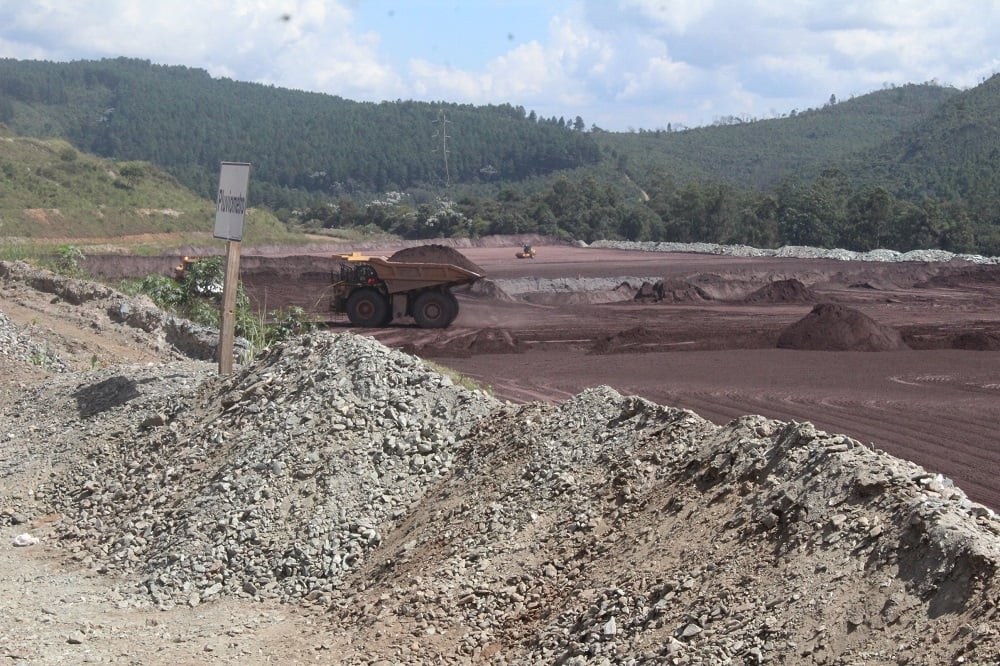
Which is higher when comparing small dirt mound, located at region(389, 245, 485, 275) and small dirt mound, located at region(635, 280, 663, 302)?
small dirt mound, located at region(389, 245, 485, 275)

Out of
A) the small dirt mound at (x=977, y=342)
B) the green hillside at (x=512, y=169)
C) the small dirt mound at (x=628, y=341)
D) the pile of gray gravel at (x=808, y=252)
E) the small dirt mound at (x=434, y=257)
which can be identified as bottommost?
the small dirt mound at (x=628, y=341)

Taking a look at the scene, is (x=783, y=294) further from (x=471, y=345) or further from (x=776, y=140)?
(x=776, y=140)

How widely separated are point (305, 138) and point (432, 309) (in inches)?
5797

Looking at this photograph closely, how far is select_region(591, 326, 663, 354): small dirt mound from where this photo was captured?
2508 cm

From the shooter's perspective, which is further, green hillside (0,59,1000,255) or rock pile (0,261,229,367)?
green hillside (0,59,1000,255)

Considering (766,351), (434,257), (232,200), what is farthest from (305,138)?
(232,200)

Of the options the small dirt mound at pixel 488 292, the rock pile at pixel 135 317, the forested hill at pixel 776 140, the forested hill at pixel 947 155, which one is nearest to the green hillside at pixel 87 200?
the small dirt mound at pixel 488 292

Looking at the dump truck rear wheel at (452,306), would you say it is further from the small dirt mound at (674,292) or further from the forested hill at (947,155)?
the forested hill at (947,155)

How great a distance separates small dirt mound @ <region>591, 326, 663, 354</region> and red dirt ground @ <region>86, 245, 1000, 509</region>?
0.16 ft

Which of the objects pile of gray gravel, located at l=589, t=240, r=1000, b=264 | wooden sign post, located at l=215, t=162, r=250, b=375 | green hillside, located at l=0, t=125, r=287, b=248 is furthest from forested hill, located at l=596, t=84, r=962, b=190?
wooden sign post, located at l=215, t=162, r=250, b=375

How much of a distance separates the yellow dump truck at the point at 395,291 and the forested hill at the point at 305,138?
362ft

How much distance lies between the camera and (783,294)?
39312mm

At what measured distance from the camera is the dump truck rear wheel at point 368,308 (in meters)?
28.0

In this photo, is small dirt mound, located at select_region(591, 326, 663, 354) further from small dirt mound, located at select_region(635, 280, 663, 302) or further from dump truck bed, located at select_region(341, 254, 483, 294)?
small dirt mound, located at select_region(635, 280, 663, 302)
